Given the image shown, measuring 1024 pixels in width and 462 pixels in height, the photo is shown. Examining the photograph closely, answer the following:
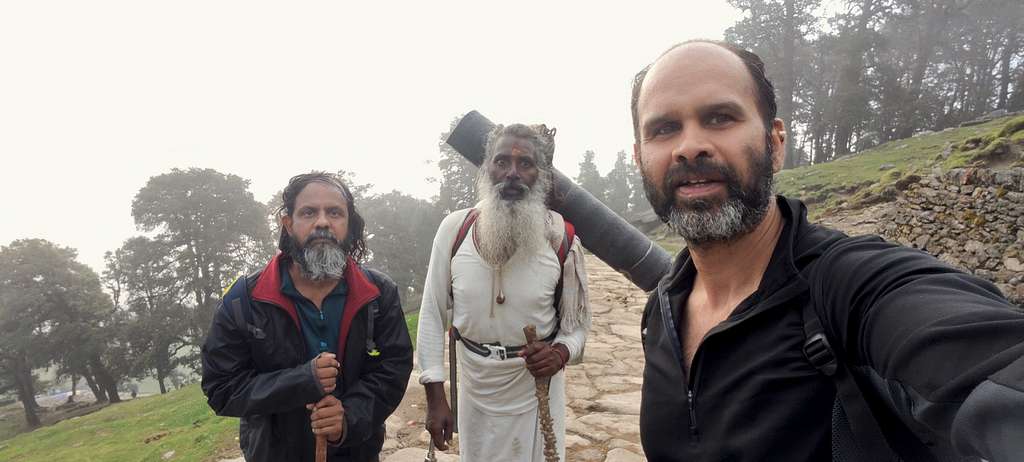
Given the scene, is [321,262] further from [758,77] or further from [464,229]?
[758,77]

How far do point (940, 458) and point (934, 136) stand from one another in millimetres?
26819

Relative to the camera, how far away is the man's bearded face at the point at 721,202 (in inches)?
47.4

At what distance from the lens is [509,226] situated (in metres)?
2.45

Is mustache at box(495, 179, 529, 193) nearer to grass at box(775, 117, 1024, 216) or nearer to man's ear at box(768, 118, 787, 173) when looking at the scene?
man's ear at box(768, 118, 787, 173)

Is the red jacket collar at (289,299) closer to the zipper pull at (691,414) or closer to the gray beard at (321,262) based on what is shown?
the gray beard at (321,262)

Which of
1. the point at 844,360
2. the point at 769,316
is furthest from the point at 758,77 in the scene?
the point at 844,360

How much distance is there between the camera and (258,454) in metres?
2.22

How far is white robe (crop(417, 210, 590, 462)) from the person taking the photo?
244 cm

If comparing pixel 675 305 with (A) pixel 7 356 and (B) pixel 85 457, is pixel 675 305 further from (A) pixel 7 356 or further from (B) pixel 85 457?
(A) pixel 7 356

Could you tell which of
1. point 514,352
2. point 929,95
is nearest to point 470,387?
point 514,352

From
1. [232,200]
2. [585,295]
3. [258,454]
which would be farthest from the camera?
[232,200]

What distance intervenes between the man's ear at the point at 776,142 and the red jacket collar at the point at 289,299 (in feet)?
6.69

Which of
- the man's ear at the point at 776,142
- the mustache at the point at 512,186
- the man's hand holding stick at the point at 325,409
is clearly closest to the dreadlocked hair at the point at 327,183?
the man's hand holding stick at the point at 325,409

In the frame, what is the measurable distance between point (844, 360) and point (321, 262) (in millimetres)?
2316
